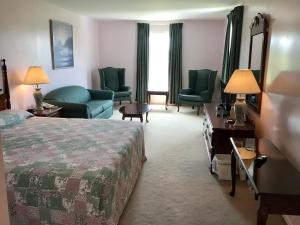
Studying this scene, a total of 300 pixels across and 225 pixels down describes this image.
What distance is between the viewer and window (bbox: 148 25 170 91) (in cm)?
756

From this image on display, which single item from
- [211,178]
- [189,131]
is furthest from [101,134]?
[189,131]

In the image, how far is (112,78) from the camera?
291 inches

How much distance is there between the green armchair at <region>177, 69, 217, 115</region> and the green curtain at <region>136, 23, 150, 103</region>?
122cm

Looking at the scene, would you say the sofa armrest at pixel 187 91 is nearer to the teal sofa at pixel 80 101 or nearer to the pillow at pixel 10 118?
the teal sofa at pixel 80 101

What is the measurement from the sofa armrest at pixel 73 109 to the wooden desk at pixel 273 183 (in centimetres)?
306

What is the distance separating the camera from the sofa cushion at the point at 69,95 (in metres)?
4.93

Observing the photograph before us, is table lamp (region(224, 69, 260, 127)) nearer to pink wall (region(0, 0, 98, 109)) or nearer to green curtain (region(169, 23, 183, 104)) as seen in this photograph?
pink wall (region(0, 0, 98, 109))

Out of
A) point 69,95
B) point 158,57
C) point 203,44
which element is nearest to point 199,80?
point 203,44

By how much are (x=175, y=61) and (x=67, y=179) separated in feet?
19.7

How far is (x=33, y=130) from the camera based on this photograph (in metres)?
3.16

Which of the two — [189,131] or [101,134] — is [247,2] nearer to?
[189,131]

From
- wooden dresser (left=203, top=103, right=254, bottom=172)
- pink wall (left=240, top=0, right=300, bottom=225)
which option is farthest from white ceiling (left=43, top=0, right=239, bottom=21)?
wooden dresser (left=203, top=103, right=254, bottom=172)

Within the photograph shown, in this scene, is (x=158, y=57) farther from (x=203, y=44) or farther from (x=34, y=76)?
(x=34, y=76)

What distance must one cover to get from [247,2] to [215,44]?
317 centimetres
